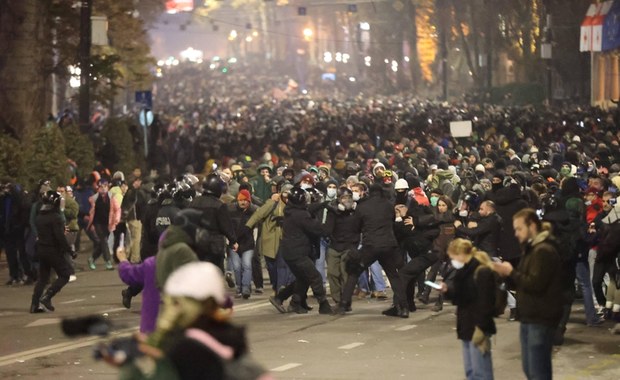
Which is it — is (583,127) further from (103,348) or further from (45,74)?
(103,348)

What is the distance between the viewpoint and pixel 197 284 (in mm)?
6969

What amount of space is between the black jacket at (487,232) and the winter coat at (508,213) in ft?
0.35

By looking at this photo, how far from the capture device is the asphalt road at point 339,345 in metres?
13.5

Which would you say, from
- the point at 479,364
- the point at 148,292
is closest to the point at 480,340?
the point at 479,364

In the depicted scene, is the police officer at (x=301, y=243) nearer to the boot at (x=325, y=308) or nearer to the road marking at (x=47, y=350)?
the boot at (x=325, y=308)

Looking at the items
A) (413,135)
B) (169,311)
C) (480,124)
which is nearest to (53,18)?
(413,135)

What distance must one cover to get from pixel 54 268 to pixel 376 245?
3969mm

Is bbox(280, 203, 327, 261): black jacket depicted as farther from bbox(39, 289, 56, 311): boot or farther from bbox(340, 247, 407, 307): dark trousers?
bbox(39, 289, 56, 311): boot

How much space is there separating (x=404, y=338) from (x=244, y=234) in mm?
4425

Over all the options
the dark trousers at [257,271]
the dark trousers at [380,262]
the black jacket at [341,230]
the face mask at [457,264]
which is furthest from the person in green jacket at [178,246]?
the dark trousers at [257,271]

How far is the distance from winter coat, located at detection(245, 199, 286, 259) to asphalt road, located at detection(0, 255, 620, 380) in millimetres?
709

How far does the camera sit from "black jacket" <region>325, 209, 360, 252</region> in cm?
1836

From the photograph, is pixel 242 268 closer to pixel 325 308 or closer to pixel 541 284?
pixel 325 308

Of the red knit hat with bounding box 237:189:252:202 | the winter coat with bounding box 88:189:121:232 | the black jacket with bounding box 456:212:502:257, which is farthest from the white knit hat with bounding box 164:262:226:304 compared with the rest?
the winter coat with bounding box 88:189:121:232
